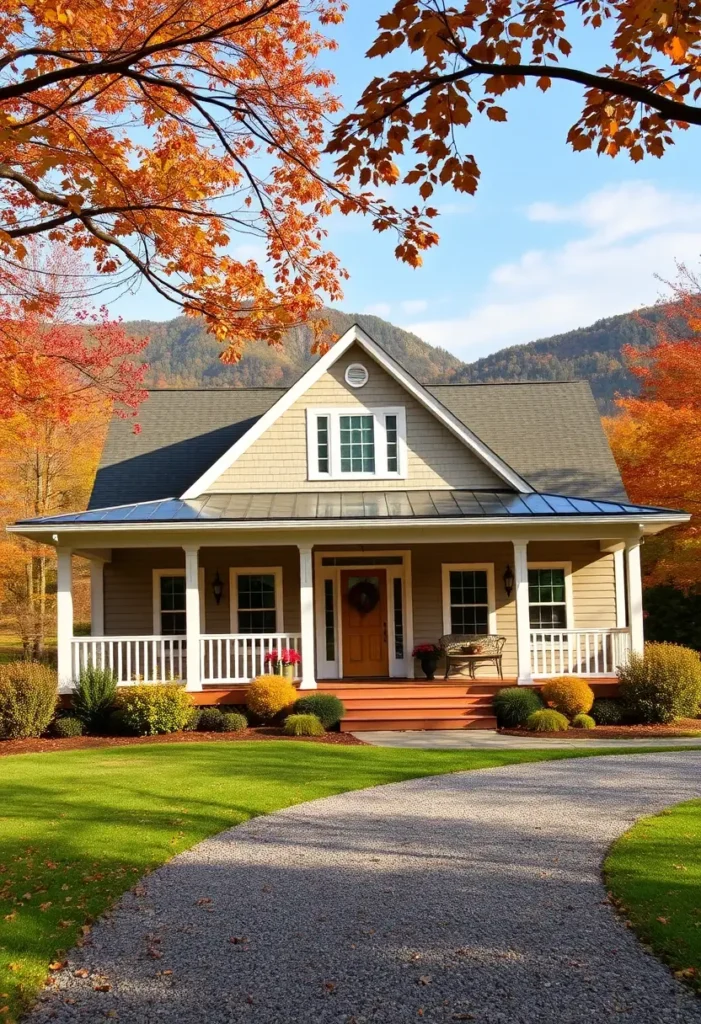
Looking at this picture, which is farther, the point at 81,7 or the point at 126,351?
the point at 126,351

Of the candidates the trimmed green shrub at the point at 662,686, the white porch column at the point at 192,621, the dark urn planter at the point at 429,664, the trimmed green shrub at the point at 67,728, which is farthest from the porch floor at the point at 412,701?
the trimmed green shrub at the point at 67,728

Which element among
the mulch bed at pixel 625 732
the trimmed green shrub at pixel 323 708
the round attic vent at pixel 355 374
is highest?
the round attic vent at pixel 355 374

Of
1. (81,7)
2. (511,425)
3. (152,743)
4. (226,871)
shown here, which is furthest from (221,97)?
(511,425)

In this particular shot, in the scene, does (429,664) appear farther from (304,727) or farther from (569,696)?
(304,727)

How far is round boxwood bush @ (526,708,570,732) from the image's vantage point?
1612 cm

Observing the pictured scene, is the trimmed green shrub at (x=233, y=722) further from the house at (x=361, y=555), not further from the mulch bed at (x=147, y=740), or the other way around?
the house at (x=361, y=555)

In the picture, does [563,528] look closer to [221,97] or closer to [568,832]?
[568,832]

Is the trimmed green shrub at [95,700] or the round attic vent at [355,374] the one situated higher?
the round attic vent at [355,374]

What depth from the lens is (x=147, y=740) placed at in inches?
627

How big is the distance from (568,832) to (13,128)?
24.5 ft

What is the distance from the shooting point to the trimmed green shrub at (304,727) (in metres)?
16.0

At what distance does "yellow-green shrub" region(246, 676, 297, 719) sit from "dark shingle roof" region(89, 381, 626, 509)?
5350 mm

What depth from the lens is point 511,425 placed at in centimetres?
2245

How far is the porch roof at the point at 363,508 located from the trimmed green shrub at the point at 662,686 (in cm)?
247
